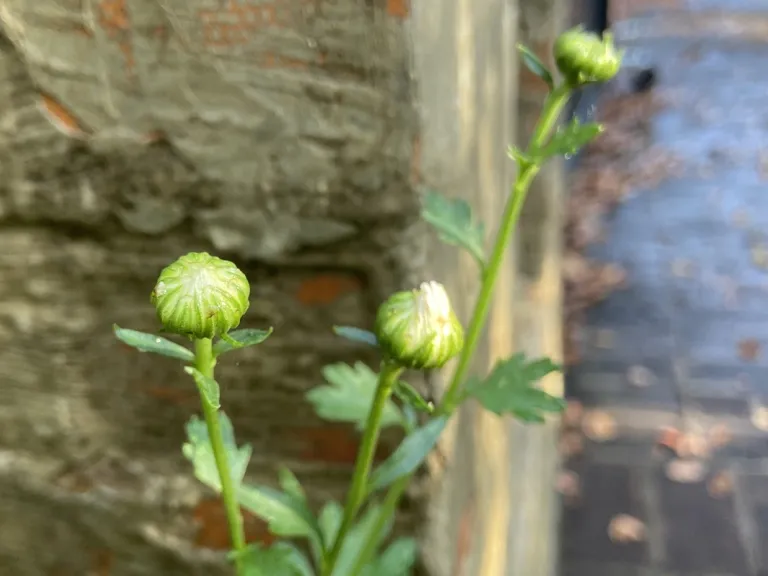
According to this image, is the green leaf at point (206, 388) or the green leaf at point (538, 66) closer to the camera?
the green leaf at point (206, 388)

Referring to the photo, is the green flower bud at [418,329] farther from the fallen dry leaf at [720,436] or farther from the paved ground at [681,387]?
the fallen dry leaf at [720,436]

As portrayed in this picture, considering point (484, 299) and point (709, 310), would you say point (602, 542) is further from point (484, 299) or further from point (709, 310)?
point (484, 299)

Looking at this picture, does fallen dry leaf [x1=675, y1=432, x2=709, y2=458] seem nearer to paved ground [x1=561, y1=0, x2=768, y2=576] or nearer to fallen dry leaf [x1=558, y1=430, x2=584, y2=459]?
paved ground [x1=561, y1=0, x2=768, y2=576]

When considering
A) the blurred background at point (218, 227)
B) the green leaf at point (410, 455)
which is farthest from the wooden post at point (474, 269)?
the green leaf at point (410, 455)

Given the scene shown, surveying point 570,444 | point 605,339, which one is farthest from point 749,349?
point 570,444

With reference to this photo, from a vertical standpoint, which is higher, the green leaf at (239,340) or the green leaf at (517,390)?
the green leaf at (517,390)

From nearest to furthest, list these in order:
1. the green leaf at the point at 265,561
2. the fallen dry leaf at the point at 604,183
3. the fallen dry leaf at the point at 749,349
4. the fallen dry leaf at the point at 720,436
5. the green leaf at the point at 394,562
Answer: the green leaf at the point at 265,561, the green leaf at the point at 394,562, the fallen dry leaf at the point at 720,436, the fallen dry leaf at the point at 749,349, the fallen dry leaf at the point at 604,183

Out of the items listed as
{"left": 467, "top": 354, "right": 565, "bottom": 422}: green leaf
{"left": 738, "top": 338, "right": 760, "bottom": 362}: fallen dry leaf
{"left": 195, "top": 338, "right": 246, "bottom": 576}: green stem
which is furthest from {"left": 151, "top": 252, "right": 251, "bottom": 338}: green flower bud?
{"left": 738, "top": 338, "right": 760, "bottom": 362}: fallen dry leaf

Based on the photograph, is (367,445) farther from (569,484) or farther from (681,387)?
(681,387)
